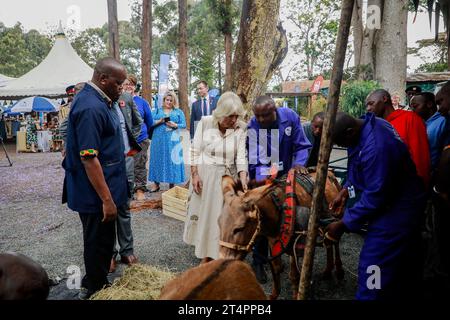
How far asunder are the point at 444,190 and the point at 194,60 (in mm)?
43205

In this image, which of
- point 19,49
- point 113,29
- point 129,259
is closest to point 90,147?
point 129,259

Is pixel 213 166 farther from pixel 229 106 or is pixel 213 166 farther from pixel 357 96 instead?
pixel 357 96

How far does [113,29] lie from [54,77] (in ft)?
22.3

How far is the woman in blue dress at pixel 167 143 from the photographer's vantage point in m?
7.32

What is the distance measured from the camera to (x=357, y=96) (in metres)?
11.2

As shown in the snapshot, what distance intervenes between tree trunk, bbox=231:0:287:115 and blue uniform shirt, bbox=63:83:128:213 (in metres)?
2.93

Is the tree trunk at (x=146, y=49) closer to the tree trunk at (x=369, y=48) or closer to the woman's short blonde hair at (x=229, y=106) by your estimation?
the tree trunk at (x=369, y=48)

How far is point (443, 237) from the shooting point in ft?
11.6

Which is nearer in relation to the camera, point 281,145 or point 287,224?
point 287,224

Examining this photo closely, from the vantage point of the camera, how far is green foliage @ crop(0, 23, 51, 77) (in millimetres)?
40812

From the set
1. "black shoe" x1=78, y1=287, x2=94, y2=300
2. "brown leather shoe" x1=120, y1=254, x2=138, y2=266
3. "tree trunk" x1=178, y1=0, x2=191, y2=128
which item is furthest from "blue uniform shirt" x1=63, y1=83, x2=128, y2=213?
"tree trunk" x1=178, y1=0, x2=191, y2=128

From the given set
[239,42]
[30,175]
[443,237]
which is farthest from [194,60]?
[443,237]

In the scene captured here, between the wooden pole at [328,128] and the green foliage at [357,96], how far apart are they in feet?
32.0
